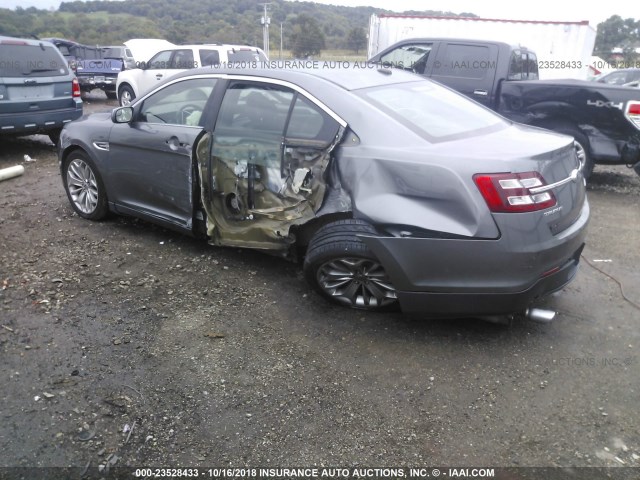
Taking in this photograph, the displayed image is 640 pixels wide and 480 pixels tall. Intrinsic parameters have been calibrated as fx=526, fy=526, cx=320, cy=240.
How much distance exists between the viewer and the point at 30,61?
25.7 ft

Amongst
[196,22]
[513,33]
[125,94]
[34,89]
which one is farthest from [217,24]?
[34,89]

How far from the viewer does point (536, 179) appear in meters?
2.90

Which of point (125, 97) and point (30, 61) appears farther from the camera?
point (125, 97)

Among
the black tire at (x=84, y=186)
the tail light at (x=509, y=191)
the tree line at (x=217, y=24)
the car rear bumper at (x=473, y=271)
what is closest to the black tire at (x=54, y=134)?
the black tire at (x=84, y=186)

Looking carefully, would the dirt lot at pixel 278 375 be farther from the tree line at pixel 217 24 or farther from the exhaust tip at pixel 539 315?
the tree line at pixel 217 24

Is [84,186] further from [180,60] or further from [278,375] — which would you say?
[180,60]

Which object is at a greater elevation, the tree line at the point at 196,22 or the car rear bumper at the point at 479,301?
the tree line at the point at 196,22

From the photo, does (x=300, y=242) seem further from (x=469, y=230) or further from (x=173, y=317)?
(x=469, y=230)

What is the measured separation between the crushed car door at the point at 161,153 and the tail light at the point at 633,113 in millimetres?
4904

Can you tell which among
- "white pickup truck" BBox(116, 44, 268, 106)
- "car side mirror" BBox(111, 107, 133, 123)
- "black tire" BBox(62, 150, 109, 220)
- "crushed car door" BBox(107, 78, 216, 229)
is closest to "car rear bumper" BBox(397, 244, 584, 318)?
"crushed car door" BBox(107, 78, 216, 229)

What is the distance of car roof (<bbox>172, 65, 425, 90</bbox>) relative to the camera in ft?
11.9

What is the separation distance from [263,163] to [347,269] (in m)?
1.01

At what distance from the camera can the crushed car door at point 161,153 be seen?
13.5 ft

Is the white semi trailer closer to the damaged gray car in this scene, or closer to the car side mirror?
the damaged gray car
